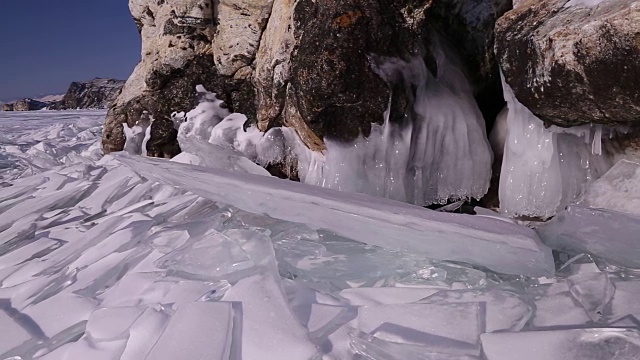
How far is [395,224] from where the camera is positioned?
172cm

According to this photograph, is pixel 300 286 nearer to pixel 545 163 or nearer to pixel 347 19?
pixel 545 163

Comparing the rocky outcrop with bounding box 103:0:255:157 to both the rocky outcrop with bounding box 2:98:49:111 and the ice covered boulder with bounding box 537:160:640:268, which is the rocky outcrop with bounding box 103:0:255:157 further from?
the rocky outcrop with bounding box 2:98:49:111

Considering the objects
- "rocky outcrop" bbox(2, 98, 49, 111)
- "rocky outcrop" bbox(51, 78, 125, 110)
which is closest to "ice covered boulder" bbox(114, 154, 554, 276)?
"rocky outcrop" bbox(51, 78, 125, 110)

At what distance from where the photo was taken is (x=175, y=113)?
4402mm

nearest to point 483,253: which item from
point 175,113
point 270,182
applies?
point 270,182

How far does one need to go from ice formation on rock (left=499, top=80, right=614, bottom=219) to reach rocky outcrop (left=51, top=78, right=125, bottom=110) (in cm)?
2098

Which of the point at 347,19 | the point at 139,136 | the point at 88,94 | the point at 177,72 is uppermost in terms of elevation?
the point at 347,19

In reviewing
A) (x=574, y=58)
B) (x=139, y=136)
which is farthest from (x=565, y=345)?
(x=139, y=136)

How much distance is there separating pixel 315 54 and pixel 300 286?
5.00ft

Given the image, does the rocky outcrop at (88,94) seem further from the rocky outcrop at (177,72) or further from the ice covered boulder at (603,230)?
the ice covered boulder at (603,230)

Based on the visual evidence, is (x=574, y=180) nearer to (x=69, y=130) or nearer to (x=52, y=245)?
(x=52, y=245)

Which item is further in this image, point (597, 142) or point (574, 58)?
point (597, 142)

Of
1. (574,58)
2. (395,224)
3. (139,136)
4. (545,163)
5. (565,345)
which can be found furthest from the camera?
(139,136)

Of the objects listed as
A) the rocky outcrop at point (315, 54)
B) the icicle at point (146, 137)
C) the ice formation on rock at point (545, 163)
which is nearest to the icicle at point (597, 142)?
the ice formation on rock at point (545, 163)
